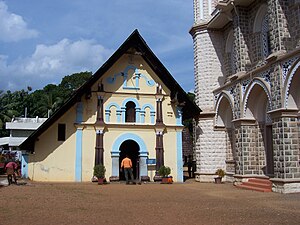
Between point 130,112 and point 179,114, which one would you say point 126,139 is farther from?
point 179,114

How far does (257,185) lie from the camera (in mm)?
14367

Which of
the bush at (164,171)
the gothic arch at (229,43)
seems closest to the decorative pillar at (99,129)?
the bush at (164,171)

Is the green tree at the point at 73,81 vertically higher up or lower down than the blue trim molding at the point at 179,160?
higher up

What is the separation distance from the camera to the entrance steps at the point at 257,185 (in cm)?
1358

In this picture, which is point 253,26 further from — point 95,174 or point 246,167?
point 95,174

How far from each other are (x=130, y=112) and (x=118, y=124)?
1.09 meters

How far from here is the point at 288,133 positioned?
1270 centimetres

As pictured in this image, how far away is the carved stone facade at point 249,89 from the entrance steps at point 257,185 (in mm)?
404

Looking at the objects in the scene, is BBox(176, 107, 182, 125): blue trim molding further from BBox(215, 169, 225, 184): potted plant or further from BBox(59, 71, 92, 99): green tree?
BBox(59, 71, 92, 99): green tree

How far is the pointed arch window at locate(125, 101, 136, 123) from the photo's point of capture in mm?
19078

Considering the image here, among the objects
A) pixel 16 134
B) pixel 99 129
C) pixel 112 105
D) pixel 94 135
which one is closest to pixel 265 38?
pixel 112 105

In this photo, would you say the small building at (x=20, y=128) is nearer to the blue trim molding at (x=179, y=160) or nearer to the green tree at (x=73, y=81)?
the green tree at (x=73, y=81)

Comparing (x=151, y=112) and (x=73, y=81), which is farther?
(x=73, y=81)

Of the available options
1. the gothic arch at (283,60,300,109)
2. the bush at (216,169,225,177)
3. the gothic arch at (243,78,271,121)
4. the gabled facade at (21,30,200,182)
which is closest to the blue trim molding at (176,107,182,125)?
the gabled facade at (21,30,200,182)
